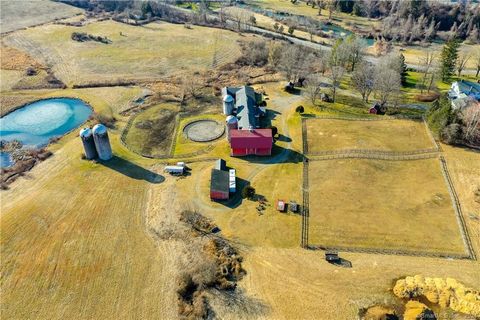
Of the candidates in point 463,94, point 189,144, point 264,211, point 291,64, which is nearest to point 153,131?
point 189,144

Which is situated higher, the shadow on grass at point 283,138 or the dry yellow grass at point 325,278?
the shadow on grass at point 283,138

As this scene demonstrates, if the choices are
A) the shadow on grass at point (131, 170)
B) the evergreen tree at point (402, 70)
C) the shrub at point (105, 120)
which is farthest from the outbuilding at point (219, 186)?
the evergreen tree at point (402, 70)

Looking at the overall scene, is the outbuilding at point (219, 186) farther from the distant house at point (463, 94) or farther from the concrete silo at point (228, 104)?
the distant house at point (463, 94)

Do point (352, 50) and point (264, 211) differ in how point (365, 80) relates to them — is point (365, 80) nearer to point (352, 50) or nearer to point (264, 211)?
point (352, 50)

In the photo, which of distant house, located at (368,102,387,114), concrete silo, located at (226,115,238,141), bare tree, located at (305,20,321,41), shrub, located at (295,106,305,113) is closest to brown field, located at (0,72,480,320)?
concrete silo, located at (226,115,238,141)

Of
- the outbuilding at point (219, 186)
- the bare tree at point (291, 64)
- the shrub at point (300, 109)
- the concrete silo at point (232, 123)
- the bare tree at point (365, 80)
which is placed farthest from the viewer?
the bare tree at point (291, 64)

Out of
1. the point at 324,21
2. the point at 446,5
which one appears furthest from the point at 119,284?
the point at 446,5
